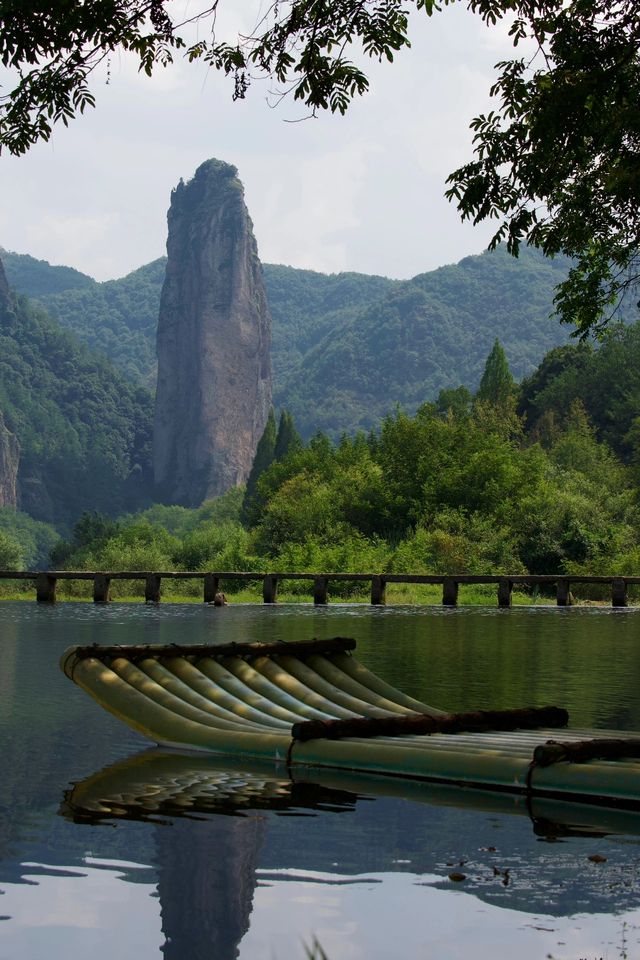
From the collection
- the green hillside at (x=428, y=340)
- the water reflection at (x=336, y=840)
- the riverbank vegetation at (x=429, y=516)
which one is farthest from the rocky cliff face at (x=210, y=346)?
the water reflection at (x=336, y=840)

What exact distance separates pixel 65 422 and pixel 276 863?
163 metres

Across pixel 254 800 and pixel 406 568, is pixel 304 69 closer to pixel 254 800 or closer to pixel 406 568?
pixel 254 800

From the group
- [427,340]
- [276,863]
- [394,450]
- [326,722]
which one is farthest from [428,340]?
[276,863]

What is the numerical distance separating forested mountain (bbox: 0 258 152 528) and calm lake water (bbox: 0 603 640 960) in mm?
148945

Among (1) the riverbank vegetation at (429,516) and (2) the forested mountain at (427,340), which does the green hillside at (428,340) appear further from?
(1) the riverbank vegetation at (429,516)

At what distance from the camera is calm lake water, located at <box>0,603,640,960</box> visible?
227 inches

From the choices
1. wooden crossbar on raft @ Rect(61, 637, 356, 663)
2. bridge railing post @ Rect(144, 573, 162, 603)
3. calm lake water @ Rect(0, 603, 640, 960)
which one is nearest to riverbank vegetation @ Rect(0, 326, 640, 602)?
bridge railing post @ Rect(144, 573, 162, 603)

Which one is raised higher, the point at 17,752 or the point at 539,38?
the point at 539,38

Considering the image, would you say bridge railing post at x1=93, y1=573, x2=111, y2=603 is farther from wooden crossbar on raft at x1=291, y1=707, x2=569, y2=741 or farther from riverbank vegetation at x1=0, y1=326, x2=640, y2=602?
wooden crossbar on raft at x1=291, y1=707, x2=569, y2=741

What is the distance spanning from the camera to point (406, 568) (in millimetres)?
44094

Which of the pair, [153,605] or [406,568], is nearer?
[153,605]

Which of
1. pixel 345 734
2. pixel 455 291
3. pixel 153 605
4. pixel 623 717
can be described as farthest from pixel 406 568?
pixel 455 291

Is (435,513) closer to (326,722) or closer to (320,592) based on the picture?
(320,592)

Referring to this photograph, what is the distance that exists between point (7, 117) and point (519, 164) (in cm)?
501
